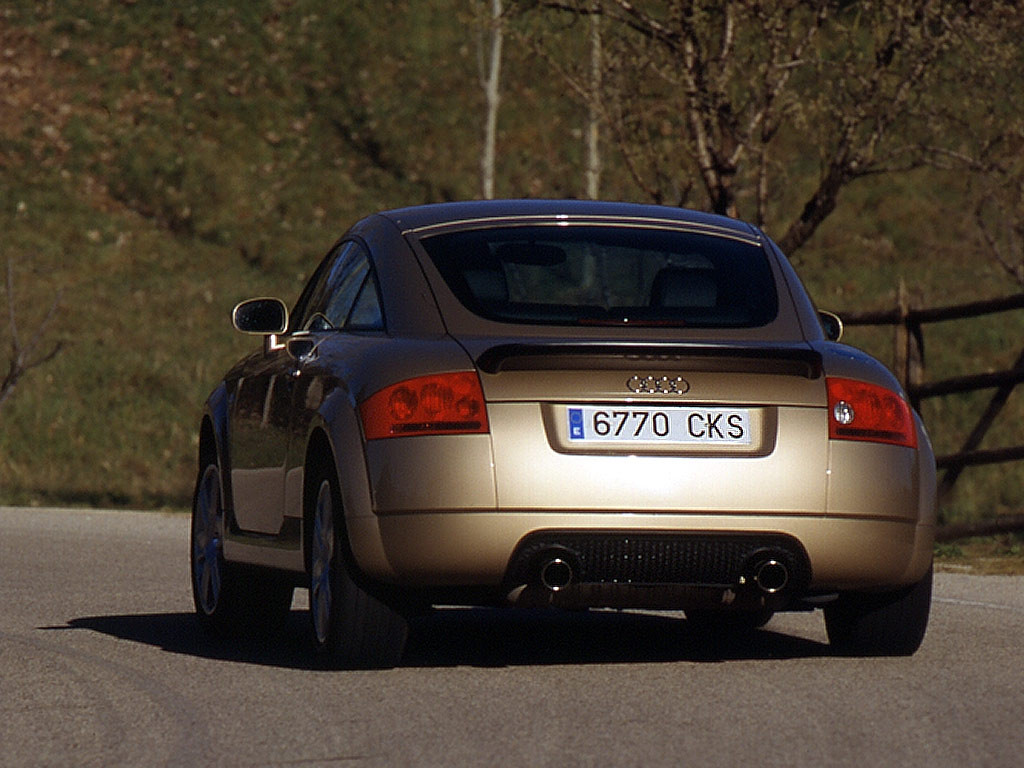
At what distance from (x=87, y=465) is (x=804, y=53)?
538 inches

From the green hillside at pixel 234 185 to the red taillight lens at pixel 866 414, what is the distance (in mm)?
22203

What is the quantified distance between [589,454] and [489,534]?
41cm

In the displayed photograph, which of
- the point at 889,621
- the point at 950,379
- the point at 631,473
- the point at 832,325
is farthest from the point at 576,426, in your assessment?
the point at 950,379

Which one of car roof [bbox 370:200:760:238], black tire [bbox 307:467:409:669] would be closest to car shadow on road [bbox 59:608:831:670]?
black tire [bbox 307:467:409:669]

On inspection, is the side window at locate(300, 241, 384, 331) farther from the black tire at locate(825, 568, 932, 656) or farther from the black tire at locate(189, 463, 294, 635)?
Result: the black tire at locate(825, 568, 932, 656)

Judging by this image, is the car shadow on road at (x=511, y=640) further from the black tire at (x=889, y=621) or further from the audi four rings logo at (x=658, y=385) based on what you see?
the audi four rings logo at (x=658, y=385)

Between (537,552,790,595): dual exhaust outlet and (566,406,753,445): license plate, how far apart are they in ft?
1.27

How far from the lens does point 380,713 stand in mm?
7016

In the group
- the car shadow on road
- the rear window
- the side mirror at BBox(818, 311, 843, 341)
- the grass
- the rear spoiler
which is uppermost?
the rear window

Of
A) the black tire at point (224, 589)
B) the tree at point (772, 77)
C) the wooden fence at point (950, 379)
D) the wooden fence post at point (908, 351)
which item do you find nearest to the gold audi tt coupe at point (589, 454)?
the black tire at point (224, 589)

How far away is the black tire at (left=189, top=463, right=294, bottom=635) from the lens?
939 cm

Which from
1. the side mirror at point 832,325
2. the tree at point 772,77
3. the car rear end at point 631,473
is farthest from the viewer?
the tree at point 772,77

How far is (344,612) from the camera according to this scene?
25.9ft

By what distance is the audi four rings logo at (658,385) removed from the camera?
7.62 m
